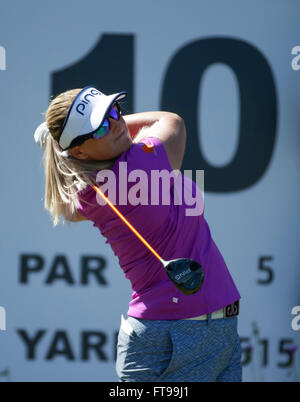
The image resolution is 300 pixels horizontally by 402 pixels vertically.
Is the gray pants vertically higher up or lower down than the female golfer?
lower down

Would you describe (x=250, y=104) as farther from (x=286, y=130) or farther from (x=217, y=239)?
(x=217, y=239)

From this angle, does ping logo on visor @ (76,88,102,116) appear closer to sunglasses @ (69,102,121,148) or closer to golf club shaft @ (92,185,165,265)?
sunglasses @ (69,102,121,148)

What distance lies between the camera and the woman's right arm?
5.56ft

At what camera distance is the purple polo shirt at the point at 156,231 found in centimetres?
158

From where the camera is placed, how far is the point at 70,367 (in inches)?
118

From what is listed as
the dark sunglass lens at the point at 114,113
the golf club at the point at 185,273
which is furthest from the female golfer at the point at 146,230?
the golf club at the point at 185,273

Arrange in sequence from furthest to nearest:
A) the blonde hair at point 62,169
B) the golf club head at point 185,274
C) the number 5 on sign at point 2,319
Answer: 1. the number 5 on sign at point 2,319
2. the blonde hair at point 62,169
3. the golf club head at point 185,274

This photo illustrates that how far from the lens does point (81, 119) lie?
156 cm

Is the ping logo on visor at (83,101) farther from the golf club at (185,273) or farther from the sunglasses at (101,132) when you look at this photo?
the golf club at (185,273)

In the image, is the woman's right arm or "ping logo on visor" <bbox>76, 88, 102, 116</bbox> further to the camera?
the woman's right arm

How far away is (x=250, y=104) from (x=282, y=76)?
214 millimetres

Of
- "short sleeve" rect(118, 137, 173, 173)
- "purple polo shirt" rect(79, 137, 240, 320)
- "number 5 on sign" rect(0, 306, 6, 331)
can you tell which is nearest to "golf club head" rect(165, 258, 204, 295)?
"purple polo shirt" rect(79, 137, 240, 320)

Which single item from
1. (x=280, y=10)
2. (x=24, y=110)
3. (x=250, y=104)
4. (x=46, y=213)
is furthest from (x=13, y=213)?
(x=280, y=10)

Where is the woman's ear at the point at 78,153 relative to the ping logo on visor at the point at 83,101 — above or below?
below
